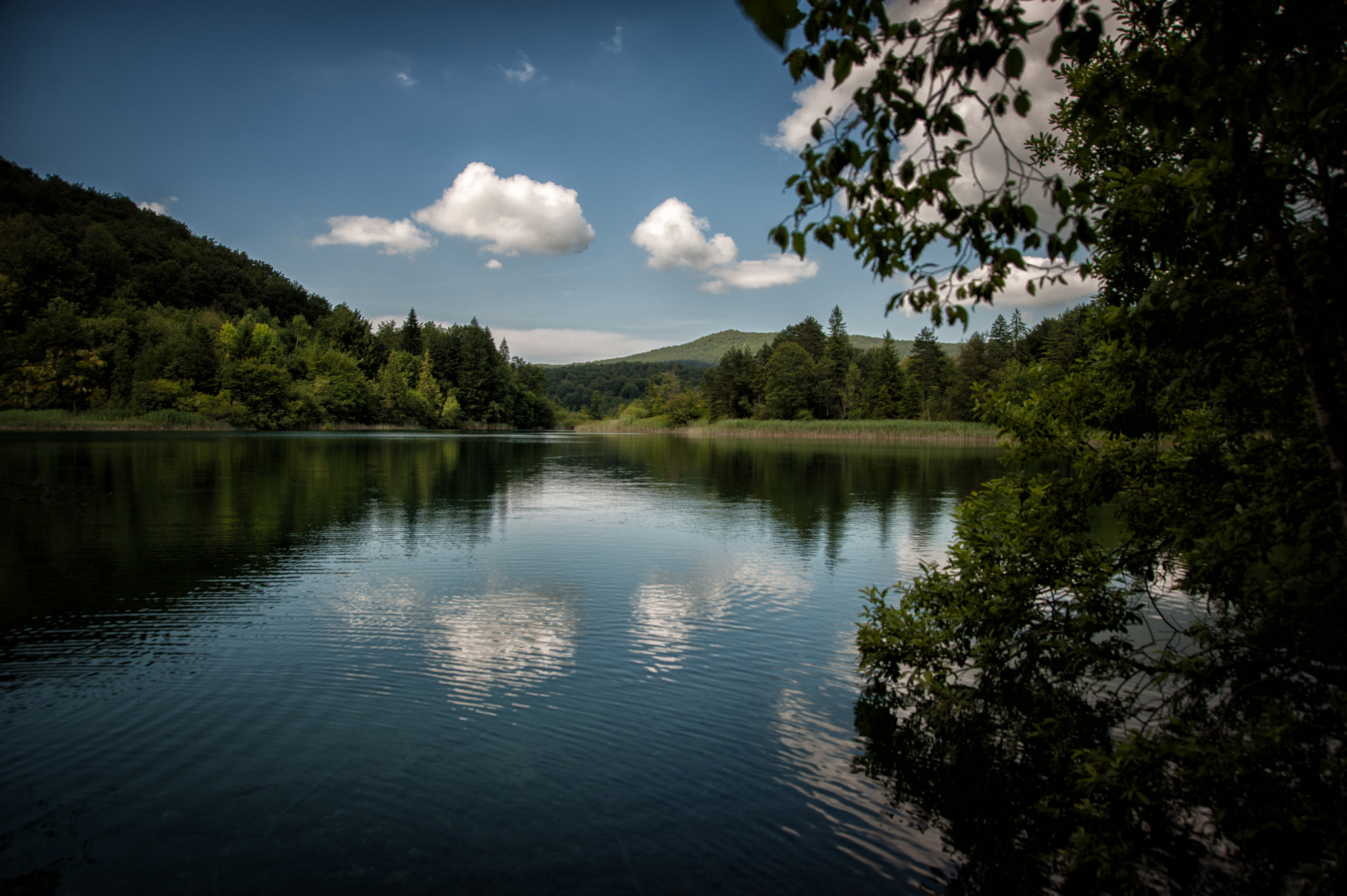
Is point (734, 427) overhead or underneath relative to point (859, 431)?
overhead

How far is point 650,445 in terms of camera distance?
253 feet

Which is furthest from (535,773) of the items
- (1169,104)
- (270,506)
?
(270,506)

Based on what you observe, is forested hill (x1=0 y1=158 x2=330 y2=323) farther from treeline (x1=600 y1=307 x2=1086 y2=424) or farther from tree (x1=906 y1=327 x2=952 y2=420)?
tree (x1=906 y1=327 x2=952 y2=420)

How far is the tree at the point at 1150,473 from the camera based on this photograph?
10.1ft

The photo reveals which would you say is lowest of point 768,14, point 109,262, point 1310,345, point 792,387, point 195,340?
point 1310,345

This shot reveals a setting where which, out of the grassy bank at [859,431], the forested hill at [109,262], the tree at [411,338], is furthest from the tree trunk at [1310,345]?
the tree at [411,338]

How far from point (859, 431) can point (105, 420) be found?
8481cm

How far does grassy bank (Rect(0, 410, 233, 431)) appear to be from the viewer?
67.2 meters

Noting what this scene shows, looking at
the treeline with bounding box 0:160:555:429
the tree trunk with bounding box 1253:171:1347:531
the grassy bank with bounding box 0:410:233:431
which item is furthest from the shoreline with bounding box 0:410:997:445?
the tree trunk with bounding box 1253:171:1347:531

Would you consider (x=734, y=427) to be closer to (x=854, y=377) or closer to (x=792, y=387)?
(x=792, y=387)

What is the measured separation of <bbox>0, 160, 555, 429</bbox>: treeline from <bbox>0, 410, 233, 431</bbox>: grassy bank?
6.67ft

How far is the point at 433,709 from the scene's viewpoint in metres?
7.77

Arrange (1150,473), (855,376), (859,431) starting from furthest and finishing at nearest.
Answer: (855,376) → (859,431) → (1150,473)

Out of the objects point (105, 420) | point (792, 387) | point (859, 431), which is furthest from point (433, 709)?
point (792, 387)
